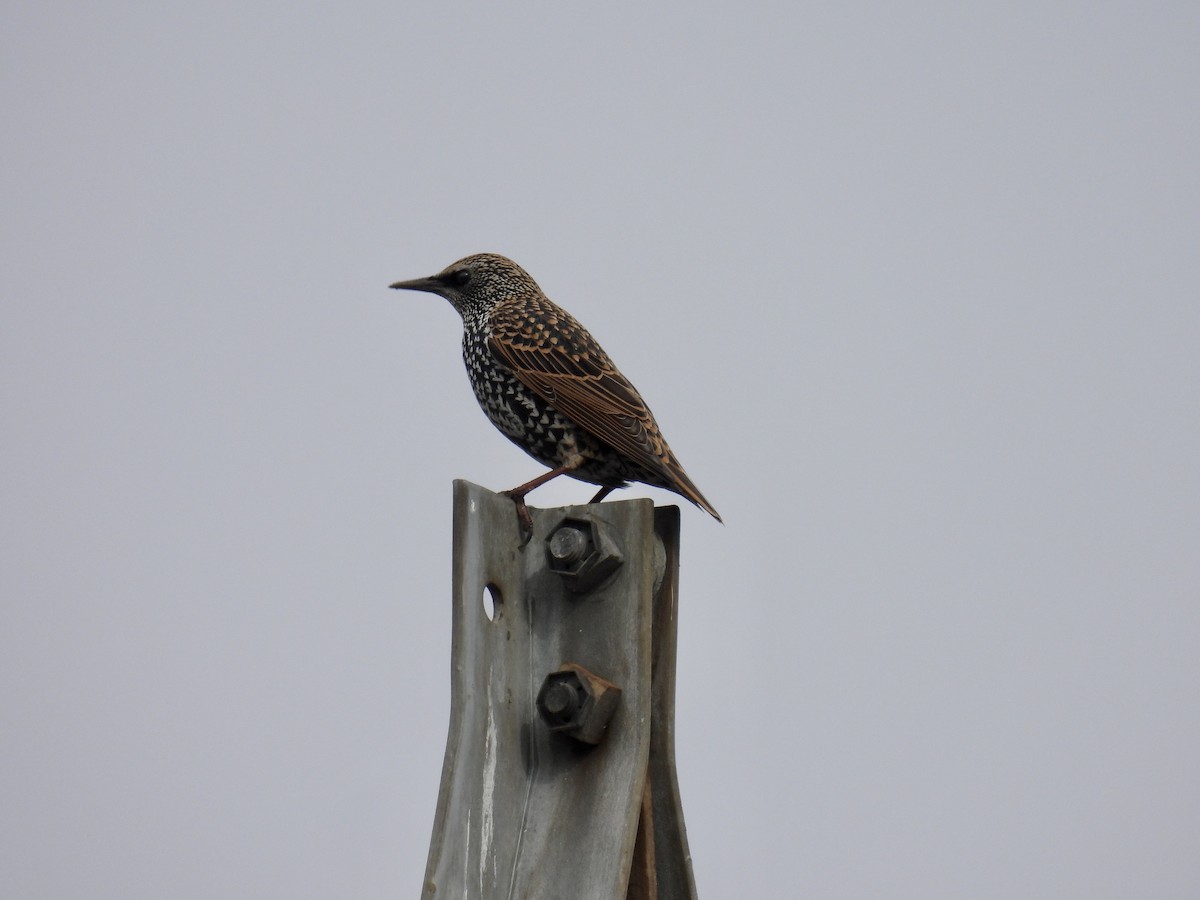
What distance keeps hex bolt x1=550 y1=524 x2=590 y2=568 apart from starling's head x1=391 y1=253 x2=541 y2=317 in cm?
230

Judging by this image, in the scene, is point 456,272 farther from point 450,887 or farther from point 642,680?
point 450,887

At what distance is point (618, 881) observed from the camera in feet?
13.0

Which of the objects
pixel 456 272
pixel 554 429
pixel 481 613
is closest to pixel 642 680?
pixel 481 613

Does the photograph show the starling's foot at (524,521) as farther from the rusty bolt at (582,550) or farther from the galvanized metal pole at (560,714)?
the rusty bolt at (582,550)

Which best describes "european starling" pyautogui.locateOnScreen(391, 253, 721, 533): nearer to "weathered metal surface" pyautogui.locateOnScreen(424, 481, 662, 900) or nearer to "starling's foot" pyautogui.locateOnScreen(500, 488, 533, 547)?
"starling's foot" pyautogui.locateOnScreen(500, 488, 533, 547)

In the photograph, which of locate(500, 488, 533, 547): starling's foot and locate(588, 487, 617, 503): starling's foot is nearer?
locate(500, 488, 533, 547): starling's foot

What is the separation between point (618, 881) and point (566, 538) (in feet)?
3.17

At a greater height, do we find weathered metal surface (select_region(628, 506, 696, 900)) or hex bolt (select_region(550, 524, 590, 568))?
hex bolt (select_region(550, 524, 590, 568))

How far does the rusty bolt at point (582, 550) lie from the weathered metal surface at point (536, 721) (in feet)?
0.05

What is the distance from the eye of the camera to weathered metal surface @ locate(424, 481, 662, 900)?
158 inches

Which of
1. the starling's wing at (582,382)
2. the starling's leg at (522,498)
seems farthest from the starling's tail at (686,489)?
the starling's leg at (522,498)

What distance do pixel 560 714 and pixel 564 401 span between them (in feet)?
5.86

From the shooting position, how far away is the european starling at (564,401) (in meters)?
5.60

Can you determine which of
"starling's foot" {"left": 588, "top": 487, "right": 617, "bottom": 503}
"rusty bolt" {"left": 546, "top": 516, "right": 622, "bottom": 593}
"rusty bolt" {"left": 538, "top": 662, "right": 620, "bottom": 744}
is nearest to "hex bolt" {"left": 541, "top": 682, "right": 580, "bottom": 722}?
"rusty bolt" {"left": 538, "top": 662, "right": 620, "bottom": 744}
